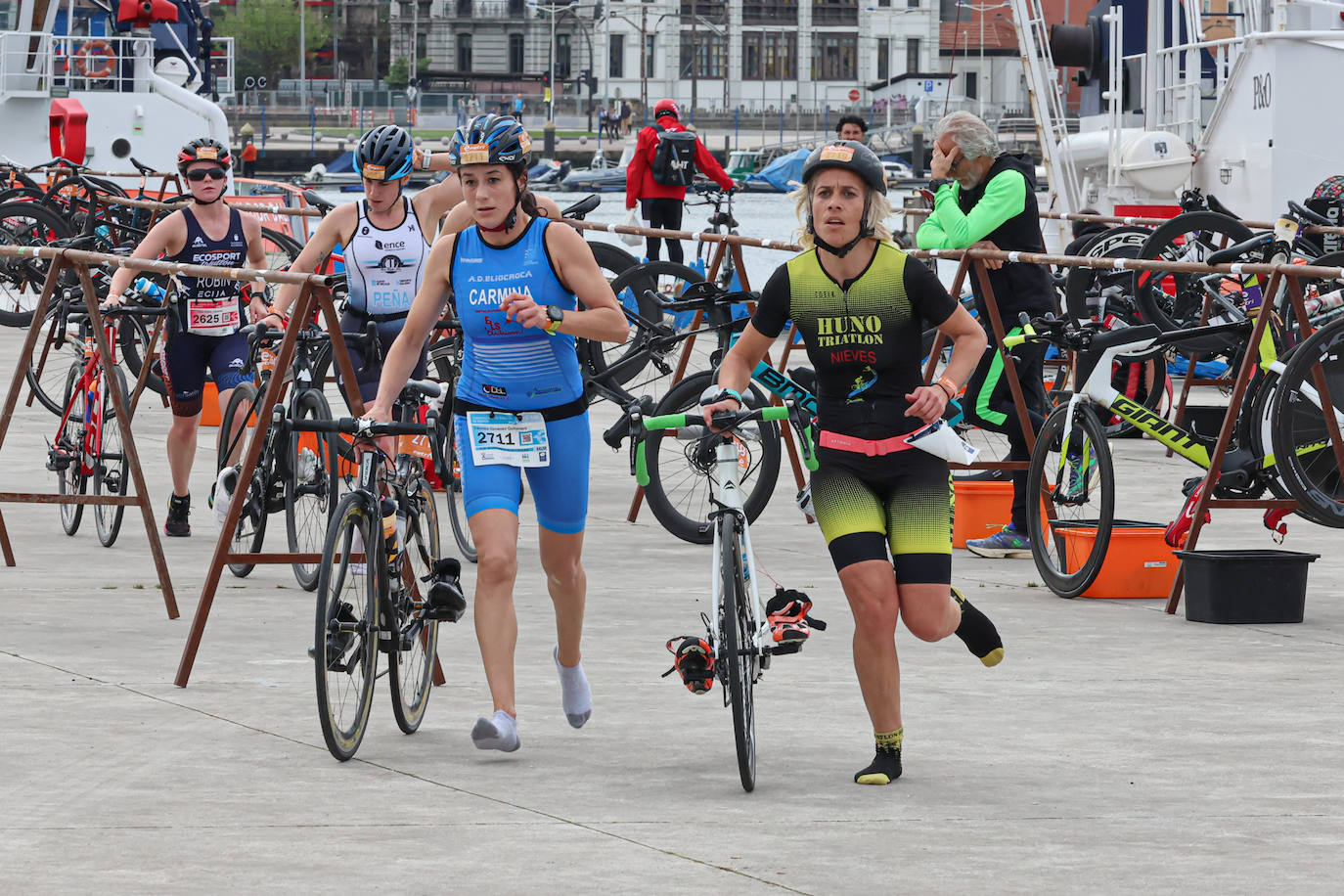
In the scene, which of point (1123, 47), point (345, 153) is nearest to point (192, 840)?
point (1123, 47)

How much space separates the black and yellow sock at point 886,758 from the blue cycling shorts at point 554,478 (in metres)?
1.19

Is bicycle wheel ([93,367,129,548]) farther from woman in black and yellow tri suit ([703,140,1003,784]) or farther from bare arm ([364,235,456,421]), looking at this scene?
woman in black and yellow tri suit ([703,140,1003,784])

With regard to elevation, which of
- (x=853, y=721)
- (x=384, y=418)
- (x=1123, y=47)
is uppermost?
(x=1123, y=47)

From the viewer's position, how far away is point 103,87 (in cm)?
3297

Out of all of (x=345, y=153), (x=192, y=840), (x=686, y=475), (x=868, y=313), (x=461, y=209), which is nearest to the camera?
(x=192, y=840)

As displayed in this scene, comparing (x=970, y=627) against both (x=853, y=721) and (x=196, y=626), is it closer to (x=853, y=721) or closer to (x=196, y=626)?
(x=853, y=721)

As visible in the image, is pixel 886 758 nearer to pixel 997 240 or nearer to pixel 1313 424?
pixel 1313 424

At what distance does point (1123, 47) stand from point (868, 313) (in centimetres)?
2364

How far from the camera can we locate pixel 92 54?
107 ft

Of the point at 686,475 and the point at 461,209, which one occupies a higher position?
the point at 461,209

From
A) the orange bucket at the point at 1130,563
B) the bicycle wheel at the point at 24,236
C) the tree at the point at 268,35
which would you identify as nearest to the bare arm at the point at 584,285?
the orange bucket at the point at 1130,563

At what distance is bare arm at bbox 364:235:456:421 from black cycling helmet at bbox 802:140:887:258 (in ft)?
3.82

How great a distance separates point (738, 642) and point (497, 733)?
0.83 metres

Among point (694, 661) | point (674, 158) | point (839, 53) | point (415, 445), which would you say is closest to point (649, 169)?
point (674, 158)
